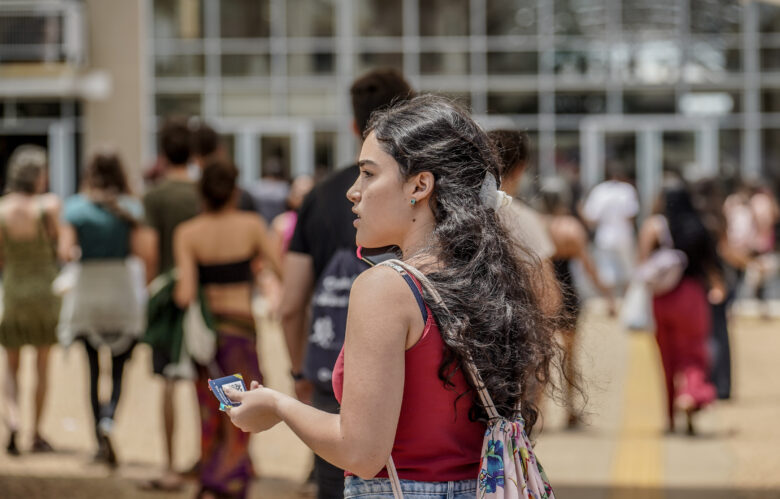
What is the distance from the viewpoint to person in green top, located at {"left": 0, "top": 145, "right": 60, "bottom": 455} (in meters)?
8.39

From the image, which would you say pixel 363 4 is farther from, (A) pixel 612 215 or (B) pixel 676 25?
(A) pixel 612 215

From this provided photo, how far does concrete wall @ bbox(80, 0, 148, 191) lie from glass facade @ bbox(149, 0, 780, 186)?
42 centimetres

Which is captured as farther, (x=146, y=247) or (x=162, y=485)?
(x=146, y=247)

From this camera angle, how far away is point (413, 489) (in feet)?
8.28

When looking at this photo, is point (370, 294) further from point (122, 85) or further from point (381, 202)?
point (122, 85)

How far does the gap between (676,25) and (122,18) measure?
12767mm

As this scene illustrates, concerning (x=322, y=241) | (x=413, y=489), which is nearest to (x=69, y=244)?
(x=322, y=241)

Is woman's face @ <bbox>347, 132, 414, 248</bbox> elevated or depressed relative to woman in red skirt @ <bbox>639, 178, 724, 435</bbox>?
elevated

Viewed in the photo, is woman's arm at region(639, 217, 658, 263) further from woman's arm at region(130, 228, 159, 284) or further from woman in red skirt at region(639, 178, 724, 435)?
woman's arm at region(130, 228, 159, 284)

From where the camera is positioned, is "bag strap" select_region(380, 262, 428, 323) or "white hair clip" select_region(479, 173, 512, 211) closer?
"bag strap" select_region(380, 262, 428, 323)

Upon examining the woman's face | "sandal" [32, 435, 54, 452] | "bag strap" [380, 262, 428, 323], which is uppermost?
the woman's face

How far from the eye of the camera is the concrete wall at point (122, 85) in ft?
93.8

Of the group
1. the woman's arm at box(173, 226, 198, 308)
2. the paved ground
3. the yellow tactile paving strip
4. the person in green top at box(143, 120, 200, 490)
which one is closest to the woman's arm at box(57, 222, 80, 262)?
the person in green top at box(143, 120, 200, 490)

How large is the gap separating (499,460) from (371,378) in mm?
343
